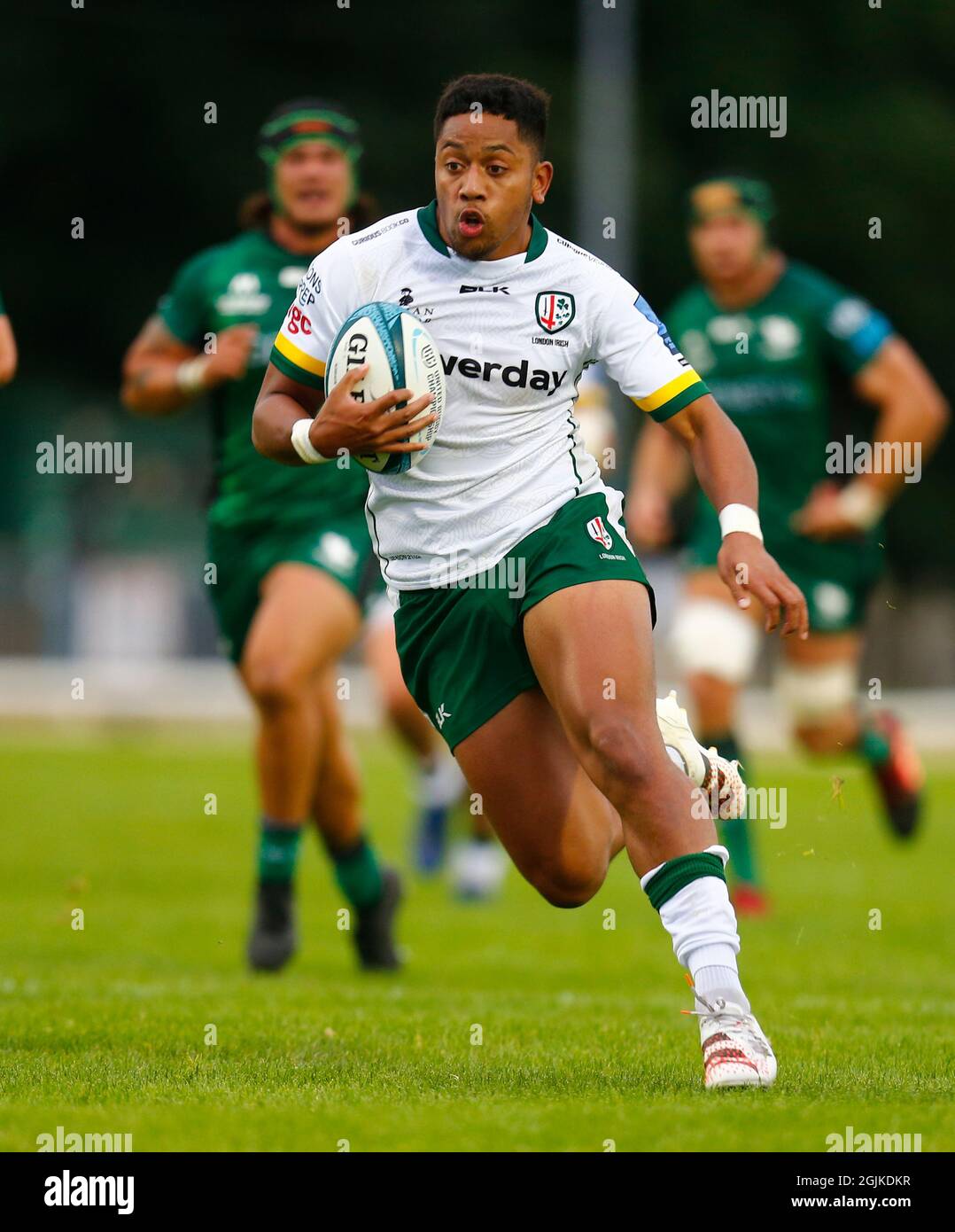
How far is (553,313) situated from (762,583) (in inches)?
37.4

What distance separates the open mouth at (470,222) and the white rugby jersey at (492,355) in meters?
0.16

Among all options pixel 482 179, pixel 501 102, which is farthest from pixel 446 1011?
pixel 501 102

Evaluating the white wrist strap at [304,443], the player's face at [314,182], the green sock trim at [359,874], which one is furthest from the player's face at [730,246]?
the white wrist strap at [304,443]

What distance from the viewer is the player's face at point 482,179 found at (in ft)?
18.2

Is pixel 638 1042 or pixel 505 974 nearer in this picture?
pixel 638 1042

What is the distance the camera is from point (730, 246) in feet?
34.5

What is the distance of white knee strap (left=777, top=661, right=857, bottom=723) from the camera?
11.1 m

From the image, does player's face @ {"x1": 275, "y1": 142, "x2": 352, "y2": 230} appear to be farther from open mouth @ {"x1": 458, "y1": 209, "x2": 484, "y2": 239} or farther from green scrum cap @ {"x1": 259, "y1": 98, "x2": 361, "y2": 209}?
open mouth @ {"x1": 458, "y1": 209, "x2": 484, "y2": 239}

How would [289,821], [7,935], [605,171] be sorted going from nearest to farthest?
1. [289,821]
2. [7,935]
3. [605,171]

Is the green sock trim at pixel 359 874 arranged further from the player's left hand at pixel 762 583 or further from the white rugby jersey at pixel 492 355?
the player's left hand at pixel 762 583

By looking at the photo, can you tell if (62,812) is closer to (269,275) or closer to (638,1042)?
(269,275)

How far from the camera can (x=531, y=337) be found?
5711 millimetres
